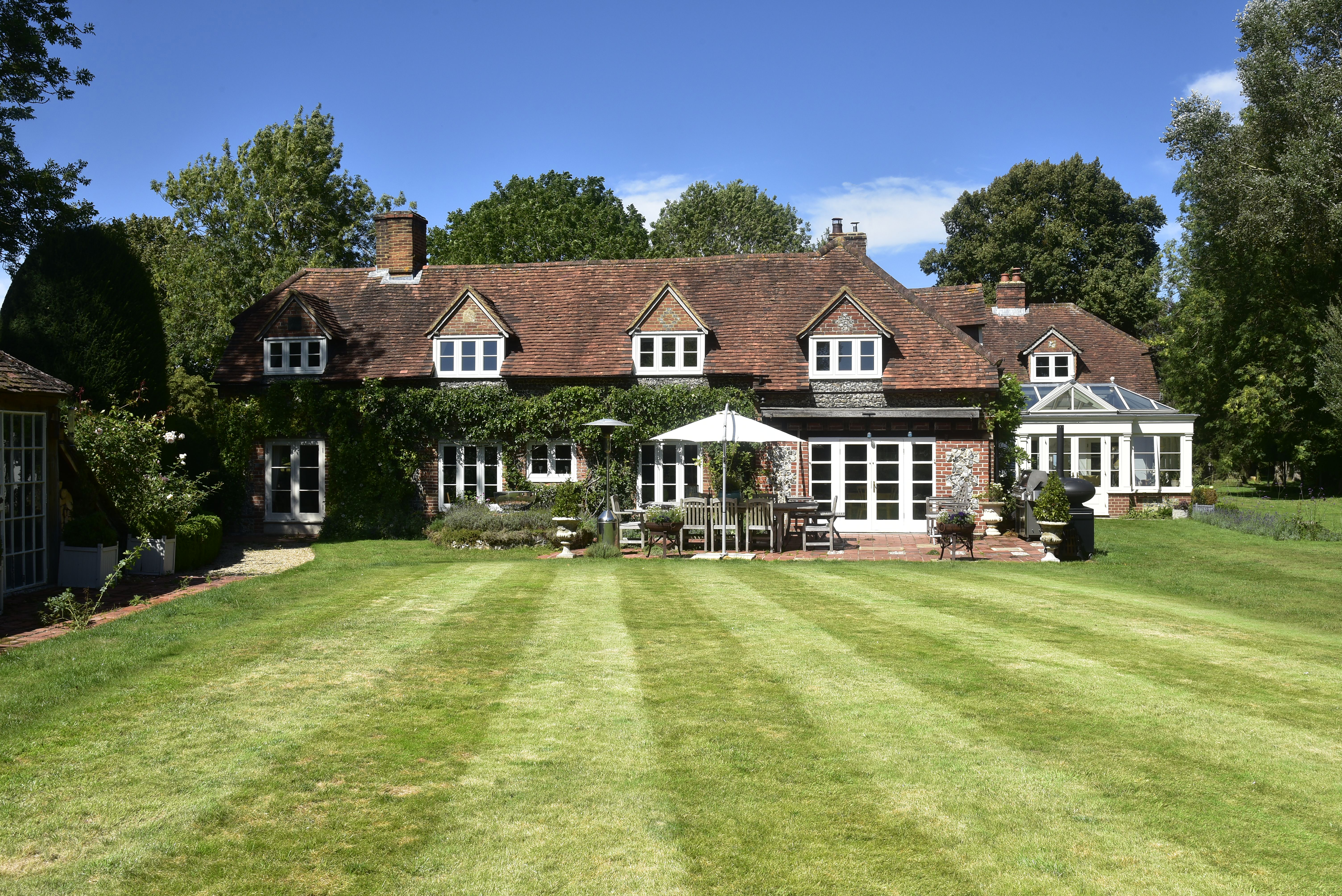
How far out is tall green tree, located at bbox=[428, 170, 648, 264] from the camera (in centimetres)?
4778

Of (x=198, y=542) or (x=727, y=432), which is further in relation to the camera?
(x=727, y=432)

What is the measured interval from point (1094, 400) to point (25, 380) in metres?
30.6

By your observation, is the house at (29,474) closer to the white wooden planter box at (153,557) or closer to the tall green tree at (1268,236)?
the white wooden planter box at (153,557)

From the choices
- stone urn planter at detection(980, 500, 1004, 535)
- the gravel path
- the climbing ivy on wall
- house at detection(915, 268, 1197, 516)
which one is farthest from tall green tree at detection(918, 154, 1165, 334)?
the gravel path

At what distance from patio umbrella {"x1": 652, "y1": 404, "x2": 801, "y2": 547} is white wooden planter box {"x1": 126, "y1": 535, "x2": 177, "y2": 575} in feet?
29.4

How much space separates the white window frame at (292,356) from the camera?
2638cm

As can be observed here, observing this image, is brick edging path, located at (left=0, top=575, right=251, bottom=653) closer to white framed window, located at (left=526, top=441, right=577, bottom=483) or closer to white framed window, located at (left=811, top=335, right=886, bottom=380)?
white framed window, located at (left=526, top=441, right=577, bottom=483)

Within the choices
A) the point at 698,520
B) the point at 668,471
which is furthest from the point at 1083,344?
the point at 698,520

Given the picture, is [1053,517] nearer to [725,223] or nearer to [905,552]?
[905,552]

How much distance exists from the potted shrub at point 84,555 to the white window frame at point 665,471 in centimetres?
1271

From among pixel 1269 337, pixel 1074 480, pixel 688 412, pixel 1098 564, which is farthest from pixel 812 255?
pixel 1269 337

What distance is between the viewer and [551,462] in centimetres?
2495

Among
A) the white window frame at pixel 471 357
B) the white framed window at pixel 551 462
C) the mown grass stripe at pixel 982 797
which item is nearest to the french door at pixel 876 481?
the white framed window at pixel 551 462

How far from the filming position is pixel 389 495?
25.1 meters
